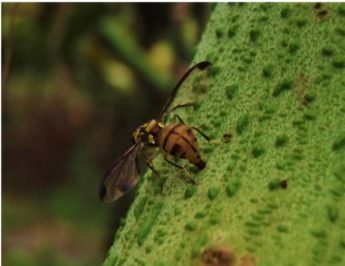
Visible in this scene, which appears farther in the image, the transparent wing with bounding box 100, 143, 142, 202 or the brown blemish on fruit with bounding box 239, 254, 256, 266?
the transparent wing with bounding box 100, 143, 142, 202

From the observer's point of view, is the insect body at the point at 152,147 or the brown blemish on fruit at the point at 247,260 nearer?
the brown blemish on fruit at the point at 247,260

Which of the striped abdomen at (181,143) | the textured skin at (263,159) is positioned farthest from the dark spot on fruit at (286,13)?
the striped abdomen at (181,143)

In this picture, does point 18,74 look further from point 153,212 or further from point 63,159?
point 153,212

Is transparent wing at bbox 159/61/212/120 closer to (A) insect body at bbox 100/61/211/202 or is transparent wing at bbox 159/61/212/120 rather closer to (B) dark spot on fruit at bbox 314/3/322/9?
(A) insect body at bbox 100/61/211/202

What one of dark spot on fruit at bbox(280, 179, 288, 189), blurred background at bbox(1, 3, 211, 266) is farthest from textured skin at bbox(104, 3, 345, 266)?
blurred background at bbox(1, 3, 211, 266)

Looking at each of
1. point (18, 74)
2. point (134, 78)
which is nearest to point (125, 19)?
point (134, 78)

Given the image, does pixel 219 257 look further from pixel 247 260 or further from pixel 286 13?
pixel 286 13

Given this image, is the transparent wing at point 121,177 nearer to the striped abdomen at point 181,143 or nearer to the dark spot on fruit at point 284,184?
the striped abdomen at point 181,143

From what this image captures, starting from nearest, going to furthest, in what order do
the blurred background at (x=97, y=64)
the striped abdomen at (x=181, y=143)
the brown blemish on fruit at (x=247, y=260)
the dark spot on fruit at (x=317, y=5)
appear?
the brown blemish on fruit at (x=247, y=260), the striped abdomen at (x=181, y=143), the dark spot on fruit at (x=317, y=5), the blurred background at (x=97, y=64)
